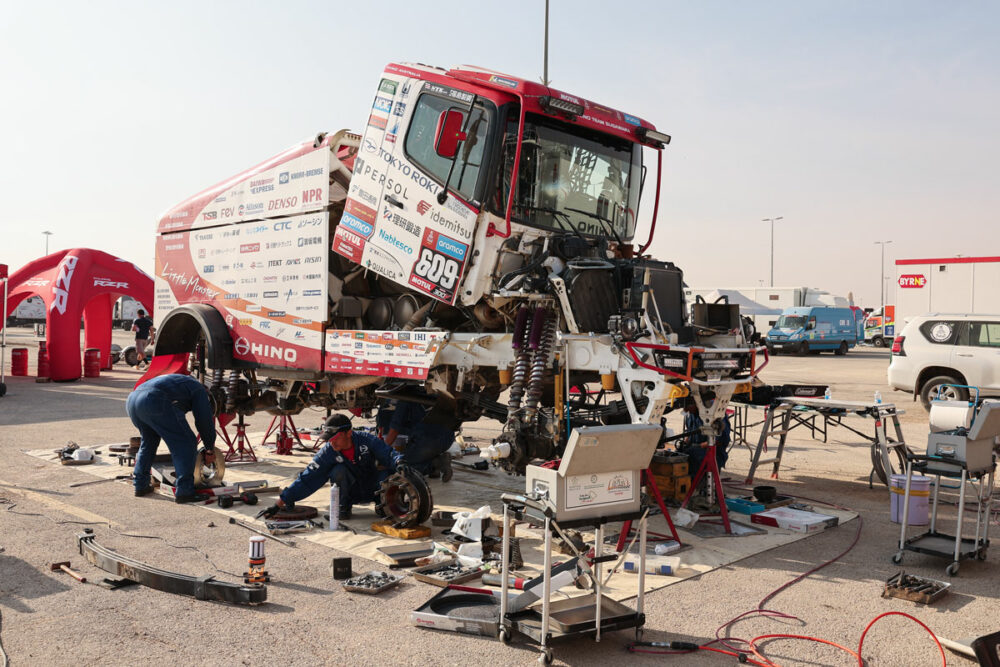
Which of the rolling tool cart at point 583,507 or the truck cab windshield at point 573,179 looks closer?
the rolling tool cart at point 583,507

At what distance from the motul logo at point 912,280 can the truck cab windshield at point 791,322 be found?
14.1 metres

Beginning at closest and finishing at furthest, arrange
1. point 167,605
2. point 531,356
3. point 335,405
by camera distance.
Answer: point 167,605
point 531,356
point 335,405

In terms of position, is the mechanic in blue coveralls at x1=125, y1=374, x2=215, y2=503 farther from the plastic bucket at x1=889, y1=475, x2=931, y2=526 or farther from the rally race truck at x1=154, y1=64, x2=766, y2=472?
the plastic bucket at x1=889, y1=475, x2=931, y2=526

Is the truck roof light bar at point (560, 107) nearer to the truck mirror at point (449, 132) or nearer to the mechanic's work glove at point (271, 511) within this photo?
the truck mirror at point (449, 132)

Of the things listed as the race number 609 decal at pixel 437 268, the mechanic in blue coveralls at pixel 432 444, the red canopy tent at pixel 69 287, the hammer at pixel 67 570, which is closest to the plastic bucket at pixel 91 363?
the red canopy tent at pixel 69 287

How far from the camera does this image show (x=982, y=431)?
544 centimetres

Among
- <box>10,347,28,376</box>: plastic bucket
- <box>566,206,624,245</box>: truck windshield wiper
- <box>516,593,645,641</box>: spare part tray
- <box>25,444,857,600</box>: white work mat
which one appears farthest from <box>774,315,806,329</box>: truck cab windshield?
<box>516,593,645,641</box>: spare part tray

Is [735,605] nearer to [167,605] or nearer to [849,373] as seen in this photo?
[167,605]

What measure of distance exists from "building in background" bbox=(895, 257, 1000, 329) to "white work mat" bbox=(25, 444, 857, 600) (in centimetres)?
1330

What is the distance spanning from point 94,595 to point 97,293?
16537 millimetres

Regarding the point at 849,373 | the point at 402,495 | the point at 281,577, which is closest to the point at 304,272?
the point at 402,495

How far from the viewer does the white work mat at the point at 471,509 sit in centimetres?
573

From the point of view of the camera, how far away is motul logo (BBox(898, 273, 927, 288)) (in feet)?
62.6

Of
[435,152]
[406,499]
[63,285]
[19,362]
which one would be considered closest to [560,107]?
[435,152]
